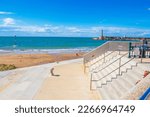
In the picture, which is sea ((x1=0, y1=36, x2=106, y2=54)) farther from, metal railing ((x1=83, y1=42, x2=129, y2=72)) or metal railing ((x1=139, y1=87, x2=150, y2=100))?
metal railing ((x1=139, y1=87, x2=150, y2=100))

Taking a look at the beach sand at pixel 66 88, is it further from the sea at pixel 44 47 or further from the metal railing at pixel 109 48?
the sea at pixel 44 47

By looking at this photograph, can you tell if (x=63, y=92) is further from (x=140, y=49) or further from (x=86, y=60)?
(x=86, y=60)

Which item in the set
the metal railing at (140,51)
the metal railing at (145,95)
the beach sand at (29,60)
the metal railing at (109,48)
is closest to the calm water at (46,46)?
the beach sand at (29,60)

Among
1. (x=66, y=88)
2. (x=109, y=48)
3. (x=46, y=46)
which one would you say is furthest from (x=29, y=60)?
(x=46, y=46)

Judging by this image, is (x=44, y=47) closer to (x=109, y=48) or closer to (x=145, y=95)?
(x=109, y=48)

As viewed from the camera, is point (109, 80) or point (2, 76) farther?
point (2, 76)

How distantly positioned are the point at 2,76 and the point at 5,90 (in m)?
5.24

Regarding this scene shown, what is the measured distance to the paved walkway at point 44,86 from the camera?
13563 mm

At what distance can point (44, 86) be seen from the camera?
1577 cm

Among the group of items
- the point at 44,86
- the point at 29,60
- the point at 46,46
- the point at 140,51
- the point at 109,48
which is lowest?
the point at 46,46

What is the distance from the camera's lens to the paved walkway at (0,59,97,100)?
44.5 feet

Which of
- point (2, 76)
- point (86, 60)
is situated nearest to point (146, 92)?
point (2, 76)

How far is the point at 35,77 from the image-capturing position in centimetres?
1894

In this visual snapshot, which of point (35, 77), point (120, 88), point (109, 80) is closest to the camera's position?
point (120, 88)
